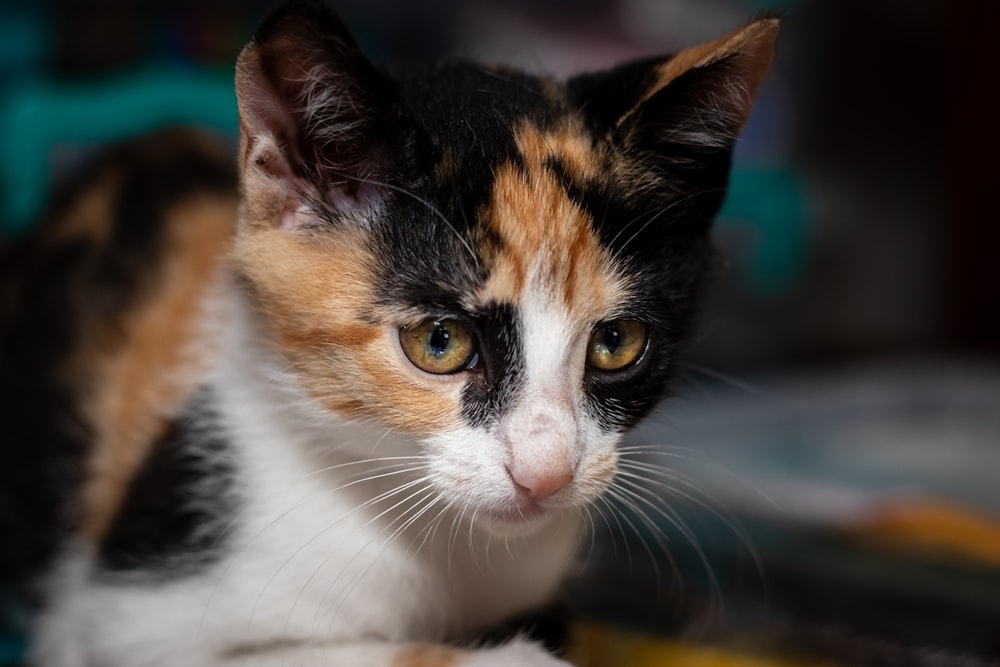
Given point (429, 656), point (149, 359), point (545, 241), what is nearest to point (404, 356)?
point (545, 241)

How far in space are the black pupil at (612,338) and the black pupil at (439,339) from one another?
0.56 ft

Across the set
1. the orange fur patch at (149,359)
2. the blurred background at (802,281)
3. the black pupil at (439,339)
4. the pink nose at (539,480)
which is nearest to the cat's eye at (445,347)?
the black pupil at (439,339)

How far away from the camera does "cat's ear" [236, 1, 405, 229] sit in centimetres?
93

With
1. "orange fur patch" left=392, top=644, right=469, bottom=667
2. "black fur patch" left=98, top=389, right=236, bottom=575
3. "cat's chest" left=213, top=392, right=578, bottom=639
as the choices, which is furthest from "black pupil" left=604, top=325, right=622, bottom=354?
"black fur patch" left=98, top=389, right=236, bottom=575

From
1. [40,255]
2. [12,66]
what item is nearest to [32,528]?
[40,255]

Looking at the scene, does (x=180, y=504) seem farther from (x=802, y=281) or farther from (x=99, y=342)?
(x=802, y=281)

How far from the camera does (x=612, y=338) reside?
41.6 inches

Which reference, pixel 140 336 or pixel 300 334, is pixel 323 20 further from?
pixel 140 336

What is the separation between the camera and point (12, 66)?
7.93 ft

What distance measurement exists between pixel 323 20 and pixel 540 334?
352mm

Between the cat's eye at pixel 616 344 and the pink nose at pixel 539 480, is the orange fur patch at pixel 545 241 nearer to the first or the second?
the cat's eye at pixel 616 344

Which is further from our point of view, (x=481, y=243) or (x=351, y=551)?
(x=351, y=551)

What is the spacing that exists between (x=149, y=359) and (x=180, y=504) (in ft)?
1.04

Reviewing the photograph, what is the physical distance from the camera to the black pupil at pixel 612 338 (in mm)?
1050
